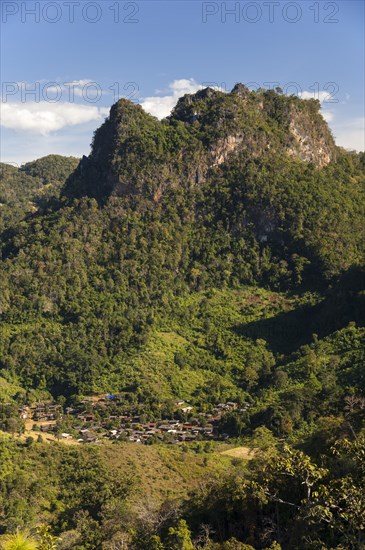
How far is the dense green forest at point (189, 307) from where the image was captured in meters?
28.2

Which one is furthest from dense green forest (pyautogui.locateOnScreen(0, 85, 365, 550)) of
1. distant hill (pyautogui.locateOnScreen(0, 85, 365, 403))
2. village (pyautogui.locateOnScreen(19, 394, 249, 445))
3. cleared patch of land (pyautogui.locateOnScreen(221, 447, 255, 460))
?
cleared patch of land (pyautogui.locateOnScreen(221, 447, 255, 460))

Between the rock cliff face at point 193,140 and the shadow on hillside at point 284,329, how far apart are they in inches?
829

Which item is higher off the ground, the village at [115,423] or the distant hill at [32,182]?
the distant hill at [32,182]

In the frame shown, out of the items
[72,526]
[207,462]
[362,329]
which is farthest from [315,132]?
[72,526]

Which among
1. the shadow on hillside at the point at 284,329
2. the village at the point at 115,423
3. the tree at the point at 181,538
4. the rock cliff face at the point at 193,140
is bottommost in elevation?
the village at the point at 115,423

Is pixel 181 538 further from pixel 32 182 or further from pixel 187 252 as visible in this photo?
pixel 32 182


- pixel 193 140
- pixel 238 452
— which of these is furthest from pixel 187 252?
pixel 238 452

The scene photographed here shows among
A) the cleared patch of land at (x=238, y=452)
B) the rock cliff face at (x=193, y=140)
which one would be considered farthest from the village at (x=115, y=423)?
the rock cliff face at (x=193, y=140)

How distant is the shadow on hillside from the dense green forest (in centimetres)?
22

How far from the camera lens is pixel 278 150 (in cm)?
7475

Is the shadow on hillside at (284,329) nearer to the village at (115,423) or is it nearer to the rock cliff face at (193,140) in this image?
the village at (115,423)

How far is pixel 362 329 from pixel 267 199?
81.7 feet

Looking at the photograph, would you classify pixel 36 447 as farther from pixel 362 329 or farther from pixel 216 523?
pixel 362 329

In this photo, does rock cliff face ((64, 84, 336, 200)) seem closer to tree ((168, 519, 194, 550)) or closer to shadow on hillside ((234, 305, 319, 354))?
shadow on hillside ((234, 305, 319, 354))
